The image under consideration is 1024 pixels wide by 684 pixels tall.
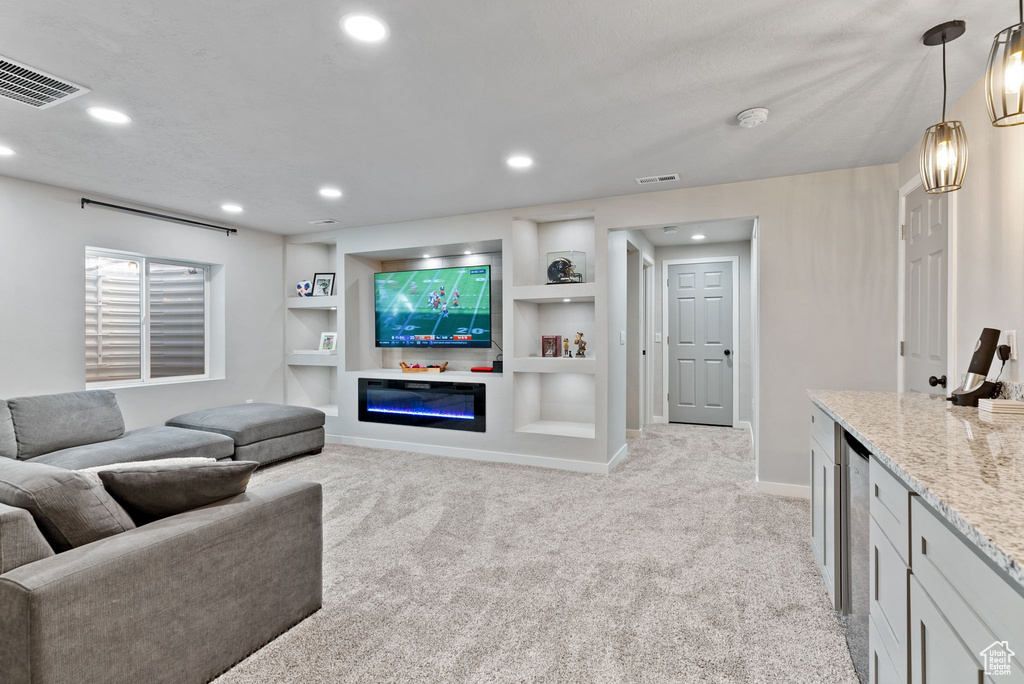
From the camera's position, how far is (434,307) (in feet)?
17.1

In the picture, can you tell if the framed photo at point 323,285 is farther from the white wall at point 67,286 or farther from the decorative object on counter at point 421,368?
the decorative object on counter at point 421,368

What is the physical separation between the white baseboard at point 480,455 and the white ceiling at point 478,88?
2.35 metres

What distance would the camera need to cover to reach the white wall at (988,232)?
1.94 meters

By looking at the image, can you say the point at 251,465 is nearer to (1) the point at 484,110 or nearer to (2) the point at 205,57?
(2) the point at 205,57

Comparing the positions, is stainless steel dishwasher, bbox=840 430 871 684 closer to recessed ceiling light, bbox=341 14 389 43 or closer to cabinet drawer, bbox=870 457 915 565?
cabinet drawer, bbox=870 457 915 565

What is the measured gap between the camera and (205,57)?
6.64ft

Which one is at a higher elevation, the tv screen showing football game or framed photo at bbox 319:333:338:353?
the tv screen showing football game

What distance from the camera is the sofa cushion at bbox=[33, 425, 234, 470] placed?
10.3ft

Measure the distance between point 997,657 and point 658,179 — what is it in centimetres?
340

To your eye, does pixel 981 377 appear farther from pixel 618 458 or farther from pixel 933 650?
pixel 618 458

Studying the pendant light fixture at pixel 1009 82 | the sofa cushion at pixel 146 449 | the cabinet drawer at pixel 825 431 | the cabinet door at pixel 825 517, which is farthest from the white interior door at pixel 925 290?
the sofa cushion at pixel 146 449

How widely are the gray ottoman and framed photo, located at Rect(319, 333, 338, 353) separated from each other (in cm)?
107

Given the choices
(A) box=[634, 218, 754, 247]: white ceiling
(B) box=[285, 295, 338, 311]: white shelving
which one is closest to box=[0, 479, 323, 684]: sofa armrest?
(B) box=[285, 295, 338, 311]: white shelving

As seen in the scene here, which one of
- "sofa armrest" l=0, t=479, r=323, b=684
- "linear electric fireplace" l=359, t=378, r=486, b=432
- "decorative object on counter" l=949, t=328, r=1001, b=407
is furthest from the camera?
"linear electric fireplace" l=359, t=378, r=486, b=432
